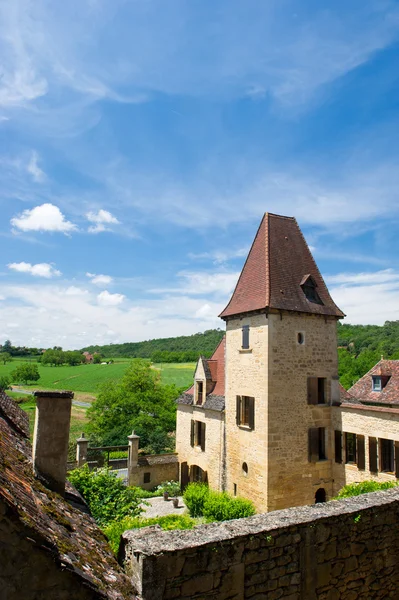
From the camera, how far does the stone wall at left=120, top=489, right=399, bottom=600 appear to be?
4.64 m

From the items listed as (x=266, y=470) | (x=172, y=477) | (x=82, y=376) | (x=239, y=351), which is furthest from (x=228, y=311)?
(x=82, y=376)

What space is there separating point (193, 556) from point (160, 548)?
0.49 m

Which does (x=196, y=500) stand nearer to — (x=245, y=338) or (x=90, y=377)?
(x=245, y=338)

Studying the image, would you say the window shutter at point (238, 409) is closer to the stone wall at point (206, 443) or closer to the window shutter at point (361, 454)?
the stone wall at point (206, 443)

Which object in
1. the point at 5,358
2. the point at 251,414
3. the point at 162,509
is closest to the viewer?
the point at 251,414

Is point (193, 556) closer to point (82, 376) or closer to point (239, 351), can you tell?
point (239, 351)

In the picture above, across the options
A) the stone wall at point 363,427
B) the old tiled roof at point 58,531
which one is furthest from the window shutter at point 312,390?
the old tiled roof at point 58,531

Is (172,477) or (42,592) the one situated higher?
(42,592)

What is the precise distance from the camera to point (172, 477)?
84.8 feet

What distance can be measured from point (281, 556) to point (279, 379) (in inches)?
461

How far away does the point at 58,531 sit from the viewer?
402cm

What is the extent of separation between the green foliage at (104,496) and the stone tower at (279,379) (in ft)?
24.0

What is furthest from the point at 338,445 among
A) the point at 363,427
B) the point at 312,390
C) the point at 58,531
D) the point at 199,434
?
the point at 58,531

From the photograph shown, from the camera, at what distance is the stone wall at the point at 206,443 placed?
20344mm
